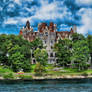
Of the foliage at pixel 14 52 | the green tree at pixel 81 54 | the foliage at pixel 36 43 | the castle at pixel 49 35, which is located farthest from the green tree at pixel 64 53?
the foliage at pixel 14 52

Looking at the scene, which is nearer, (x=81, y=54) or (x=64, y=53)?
(x=81, y=54)

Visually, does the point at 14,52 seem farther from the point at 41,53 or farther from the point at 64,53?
the point at 64,53

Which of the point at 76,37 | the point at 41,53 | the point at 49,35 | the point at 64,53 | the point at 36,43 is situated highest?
the point at 49,35

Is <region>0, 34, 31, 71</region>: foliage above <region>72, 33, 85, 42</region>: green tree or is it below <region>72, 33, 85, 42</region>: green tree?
below

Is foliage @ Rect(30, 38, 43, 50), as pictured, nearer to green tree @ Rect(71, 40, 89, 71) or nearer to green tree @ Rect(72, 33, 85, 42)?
green tree @ Rect(72, 33, 85, 42)

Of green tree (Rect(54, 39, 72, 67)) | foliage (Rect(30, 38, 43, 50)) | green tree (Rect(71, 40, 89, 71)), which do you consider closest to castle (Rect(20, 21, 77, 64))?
foliage (Rect(30, 38, 43, 50))

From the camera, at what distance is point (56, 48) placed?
98.1 meters

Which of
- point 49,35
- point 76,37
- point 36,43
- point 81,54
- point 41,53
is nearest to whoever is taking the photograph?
point 81,54

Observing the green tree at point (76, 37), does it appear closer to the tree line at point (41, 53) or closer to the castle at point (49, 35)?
the tree line at point (41, 53)

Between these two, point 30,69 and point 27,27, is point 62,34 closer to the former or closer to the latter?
point 27,27

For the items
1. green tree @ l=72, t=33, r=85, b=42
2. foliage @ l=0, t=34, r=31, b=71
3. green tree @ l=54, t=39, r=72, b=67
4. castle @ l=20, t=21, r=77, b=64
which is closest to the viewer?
foliage @ l=0, t=34, r=31, b=71

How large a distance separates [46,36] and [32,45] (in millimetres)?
11258

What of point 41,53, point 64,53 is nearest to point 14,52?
point 41,53

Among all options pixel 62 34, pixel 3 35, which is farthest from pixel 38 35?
pixel 3 35
